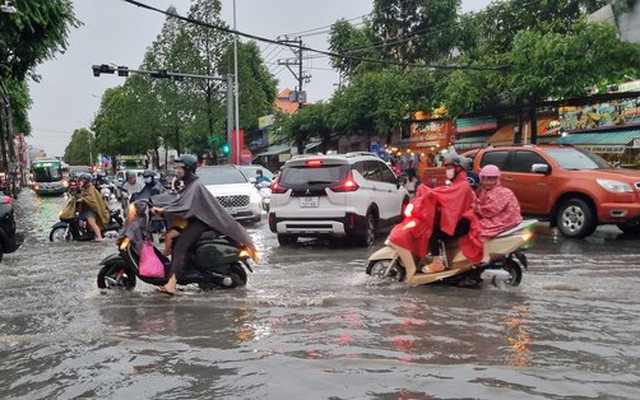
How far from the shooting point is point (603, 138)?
21.7 m

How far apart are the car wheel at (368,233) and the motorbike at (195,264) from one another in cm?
407

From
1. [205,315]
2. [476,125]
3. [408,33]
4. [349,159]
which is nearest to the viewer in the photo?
[205,315]

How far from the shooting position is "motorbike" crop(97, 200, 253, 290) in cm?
722

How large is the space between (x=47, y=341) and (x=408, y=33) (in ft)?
121

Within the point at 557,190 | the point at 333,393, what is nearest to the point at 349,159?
the point at 557,190

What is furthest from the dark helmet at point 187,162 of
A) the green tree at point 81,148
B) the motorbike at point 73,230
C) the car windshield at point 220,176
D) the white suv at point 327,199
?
the green tree at point 81,148

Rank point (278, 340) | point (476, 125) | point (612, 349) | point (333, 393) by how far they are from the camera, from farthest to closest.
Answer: point (476, 125) → point (278, 340) → point (612, 349) → point (333, 393)

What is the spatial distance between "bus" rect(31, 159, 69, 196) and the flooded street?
36967mm

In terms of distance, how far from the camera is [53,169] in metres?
43.8

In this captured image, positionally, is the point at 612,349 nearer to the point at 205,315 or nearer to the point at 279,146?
the point at 205,315

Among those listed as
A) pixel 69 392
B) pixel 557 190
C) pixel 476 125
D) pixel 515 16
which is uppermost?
pixel 515 16

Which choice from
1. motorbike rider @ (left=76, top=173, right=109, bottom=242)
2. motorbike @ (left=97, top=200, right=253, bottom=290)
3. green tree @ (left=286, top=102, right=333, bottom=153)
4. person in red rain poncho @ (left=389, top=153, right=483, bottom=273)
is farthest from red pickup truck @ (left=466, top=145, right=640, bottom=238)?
green tree @ (left=286, top=102, right=333, bottom=153)

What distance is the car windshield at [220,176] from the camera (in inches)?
663

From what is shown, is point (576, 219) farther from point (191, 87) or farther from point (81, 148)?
point (81, 148)
